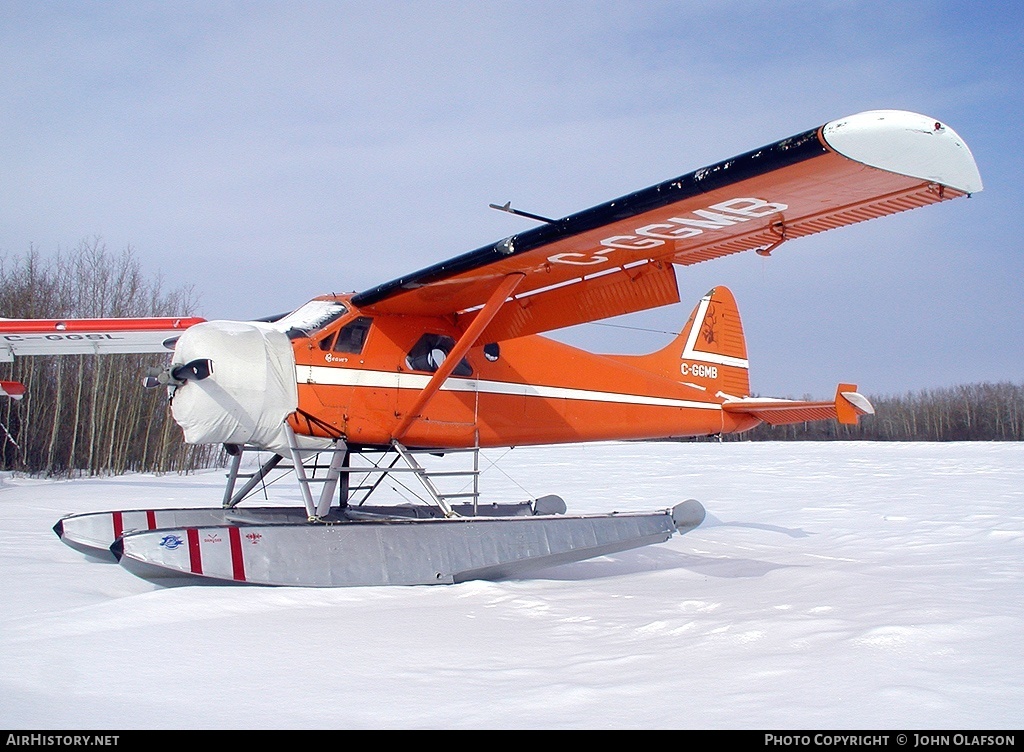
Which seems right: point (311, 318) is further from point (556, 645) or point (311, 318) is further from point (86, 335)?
point (86, 335)

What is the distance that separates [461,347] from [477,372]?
1002 millimetres

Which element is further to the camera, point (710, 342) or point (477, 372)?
point (710, 342)

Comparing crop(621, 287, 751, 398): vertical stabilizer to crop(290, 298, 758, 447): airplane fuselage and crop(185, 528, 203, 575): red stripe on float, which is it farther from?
crop(185, 528, 203, 575): red stripe on float

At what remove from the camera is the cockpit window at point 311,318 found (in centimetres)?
733

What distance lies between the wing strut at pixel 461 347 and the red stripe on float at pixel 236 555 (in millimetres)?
2005

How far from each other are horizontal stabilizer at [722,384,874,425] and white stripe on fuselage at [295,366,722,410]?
1.85 ft

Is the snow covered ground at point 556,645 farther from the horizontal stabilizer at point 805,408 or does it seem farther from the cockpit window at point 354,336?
the cockpit window at point 354,336

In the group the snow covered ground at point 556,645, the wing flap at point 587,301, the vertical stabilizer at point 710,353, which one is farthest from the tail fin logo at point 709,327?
the wing flap at point 587,301

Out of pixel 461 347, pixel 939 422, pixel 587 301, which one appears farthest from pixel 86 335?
pixel 939 422

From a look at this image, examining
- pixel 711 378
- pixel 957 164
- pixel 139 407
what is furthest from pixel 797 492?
pixel 139 407

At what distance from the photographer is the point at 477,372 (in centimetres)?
819

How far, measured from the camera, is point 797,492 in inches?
586

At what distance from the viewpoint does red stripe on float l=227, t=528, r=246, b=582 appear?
579cm

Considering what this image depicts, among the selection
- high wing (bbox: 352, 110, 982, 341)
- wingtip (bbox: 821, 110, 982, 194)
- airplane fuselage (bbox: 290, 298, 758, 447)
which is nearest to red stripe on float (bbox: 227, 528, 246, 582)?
airplane fuselage (bbox: 290, 298, 758, 447)
